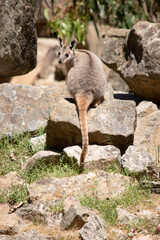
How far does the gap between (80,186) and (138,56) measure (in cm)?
290

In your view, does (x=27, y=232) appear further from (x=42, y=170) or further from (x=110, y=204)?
(x=42, y=170)

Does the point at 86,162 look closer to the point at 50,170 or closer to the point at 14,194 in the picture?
the point at 50,170

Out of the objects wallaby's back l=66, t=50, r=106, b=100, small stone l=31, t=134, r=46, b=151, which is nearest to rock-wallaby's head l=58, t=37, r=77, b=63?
wallaby's back l=66, t=50, r=106, b=100

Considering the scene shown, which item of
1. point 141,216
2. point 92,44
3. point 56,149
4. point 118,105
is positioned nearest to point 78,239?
point 141,216

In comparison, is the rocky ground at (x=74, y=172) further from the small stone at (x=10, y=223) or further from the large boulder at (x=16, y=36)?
the large boulder at (x=16, y=36)

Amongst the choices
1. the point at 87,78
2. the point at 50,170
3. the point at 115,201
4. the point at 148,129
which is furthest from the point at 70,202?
the point at 87,78

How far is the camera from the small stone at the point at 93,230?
11.4 feet

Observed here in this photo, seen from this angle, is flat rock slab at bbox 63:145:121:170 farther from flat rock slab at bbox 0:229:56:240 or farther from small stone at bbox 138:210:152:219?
flat rock slab at bbox 0:229:56:240

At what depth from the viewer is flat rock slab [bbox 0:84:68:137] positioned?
6.17 meters

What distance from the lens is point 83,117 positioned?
532 centimetres

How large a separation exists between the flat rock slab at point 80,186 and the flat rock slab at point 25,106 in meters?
1.66

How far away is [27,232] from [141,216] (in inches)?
49.9

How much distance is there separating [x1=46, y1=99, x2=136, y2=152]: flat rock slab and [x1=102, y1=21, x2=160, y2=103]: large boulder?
74 centimetres

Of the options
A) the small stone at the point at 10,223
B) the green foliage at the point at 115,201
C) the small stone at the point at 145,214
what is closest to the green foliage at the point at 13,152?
the small stone at the point at 10,223
